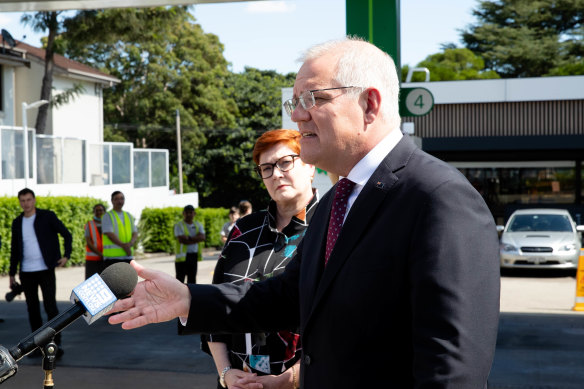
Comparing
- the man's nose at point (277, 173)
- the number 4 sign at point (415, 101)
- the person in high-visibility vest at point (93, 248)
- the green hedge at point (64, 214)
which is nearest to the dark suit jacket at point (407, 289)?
the man's nose at point (277, 173)

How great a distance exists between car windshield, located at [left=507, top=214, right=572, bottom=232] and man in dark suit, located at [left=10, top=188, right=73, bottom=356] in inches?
523

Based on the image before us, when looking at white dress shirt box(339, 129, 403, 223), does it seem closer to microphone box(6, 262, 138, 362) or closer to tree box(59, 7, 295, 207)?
microphone box(6, 262, 138, 362)

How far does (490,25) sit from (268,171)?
2402 inches

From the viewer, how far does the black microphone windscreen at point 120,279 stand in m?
2.19

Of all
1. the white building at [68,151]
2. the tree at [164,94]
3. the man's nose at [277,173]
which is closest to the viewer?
the man's nose at [277,173]

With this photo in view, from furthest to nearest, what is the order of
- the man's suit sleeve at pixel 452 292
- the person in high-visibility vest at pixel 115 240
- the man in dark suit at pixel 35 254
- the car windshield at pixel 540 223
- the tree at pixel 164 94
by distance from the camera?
the tree at pixel 164 94 → the car windshield at pixel 540 223 → the person in high-visibility vest at pixel 115 240 → the man in dark suit at pixel 35 254 → the man's suit sleeve at pixel 452 292

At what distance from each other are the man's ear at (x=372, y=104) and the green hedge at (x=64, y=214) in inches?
727

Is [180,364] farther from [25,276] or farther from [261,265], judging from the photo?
[261,265]

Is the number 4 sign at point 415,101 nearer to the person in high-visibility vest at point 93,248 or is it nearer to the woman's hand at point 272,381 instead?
the woman's hand at point 272,381

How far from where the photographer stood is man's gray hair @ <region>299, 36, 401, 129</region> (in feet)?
7.12

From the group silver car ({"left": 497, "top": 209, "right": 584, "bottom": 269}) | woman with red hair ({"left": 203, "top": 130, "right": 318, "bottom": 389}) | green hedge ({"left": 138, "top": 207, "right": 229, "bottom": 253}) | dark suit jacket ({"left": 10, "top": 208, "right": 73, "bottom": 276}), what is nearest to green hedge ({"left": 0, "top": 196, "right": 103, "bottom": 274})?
green hedge ({"left": 138, "top": 207, "right": 229, "bottom": 253})

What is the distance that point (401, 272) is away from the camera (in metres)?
1.92

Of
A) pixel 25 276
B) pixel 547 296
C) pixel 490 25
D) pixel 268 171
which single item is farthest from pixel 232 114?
pixel 268 171

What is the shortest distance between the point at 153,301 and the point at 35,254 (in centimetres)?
691
